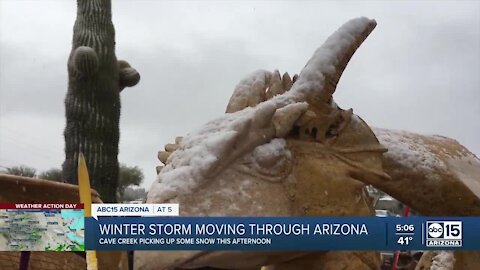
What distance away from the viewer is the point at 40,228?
9.84ft

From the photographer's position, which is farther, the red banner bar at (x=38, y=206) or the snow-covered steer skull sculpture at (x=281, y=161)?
the red banner bar at (x=38, y=206)

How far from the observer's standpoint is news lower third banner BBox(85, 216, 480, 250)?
2.15 m

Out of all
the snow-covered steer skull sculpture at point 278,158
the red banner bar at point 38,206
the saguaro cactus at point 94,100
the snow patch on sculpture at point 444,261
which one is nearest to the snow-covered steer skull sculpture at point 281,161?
the snow-covered steer skull sculpture at point 278,158

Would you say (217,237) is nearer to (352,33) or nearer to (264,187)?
(264,187)

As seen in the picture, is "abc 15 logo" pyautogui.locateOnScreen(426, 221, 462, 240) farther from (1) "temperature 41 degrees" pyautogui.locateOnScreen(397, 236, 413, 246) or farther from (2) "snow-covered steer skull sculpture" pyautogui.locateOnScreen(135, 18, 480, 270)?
(2) "snow-covered steer skull sculpture" pyautogui.locateOnScreen(135, 18, 480, 270)

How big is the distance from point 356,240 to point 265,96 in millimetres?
710

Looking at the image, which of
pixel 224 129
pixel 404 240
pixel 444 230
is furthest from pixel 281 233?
pixel 444 230

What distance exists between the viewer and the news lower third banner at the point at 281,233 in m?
2.15

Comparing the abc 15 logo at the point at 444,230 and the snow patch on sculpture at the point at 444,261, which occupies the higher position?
the abc 15 logo at the point at 444,230

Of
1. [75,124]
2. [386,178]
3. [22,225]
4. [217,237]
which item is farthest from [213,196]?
[75,124]

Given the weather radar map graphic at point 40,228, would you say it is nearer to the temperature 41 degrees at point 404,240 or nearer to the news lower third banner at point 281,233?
the news lower third banner at point 281,233

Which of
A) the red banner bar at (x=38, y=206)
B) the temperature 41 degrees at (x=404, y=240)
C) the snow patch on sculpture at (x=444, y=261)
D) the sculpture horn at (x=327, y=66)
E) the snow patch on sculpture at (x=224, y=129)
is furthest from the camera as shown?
the red banner bar at (x=38, y=206)

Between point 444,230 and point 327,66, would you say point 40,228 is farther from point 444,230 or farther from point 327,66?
point 444,230

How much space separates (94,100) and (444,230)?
5.25 m
